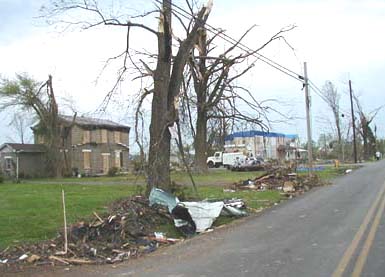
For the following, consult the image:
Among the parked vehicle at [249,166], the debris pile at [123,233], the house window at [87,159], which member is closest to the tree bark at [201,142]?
the parked vehicle at [249,166]

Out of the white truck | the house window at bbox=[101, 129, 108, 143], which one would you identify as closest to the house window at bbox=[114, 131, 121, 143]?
the house window at bbox=[101, 129, 108, 143]

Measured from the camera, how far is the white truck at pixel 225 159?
213ft

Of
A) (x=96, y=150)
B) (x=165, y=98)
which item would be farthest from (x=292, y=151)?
(x=165, y=98)

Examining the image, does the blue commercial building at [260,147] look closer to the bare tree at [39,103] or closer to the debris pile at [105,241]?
the bare tree at [39,103]

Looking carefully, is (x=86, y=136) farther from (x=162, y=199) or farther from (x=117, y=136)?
(x=162, y=199)

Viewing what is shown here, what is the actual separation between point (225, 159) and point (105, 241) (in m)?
57.9

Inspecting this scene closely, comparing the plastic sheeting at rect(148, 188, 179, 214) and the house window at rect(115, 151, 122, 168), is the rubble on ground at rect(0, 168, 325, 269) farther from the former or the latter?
the house window at rect(115, 151, 122, 168)

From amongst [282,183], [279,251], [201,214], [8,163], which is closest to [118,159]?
[8,163]

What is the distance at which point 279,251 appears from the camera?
32.6ft

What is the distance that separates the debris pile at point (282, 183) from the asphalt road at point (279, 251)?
1094 cm

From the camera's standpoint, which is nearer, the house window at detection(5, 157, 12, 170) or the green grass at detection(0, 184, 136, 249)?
the green grass at detection(0, 184, 136, 249)

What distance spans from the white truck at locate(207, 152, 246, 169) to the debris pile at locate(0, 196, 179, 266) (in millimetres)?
44956

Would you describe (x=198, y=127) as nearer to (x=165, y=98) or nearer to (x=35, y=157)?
(x=35, y=157)

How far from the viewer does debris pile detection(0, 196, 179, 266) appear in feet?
33.2
